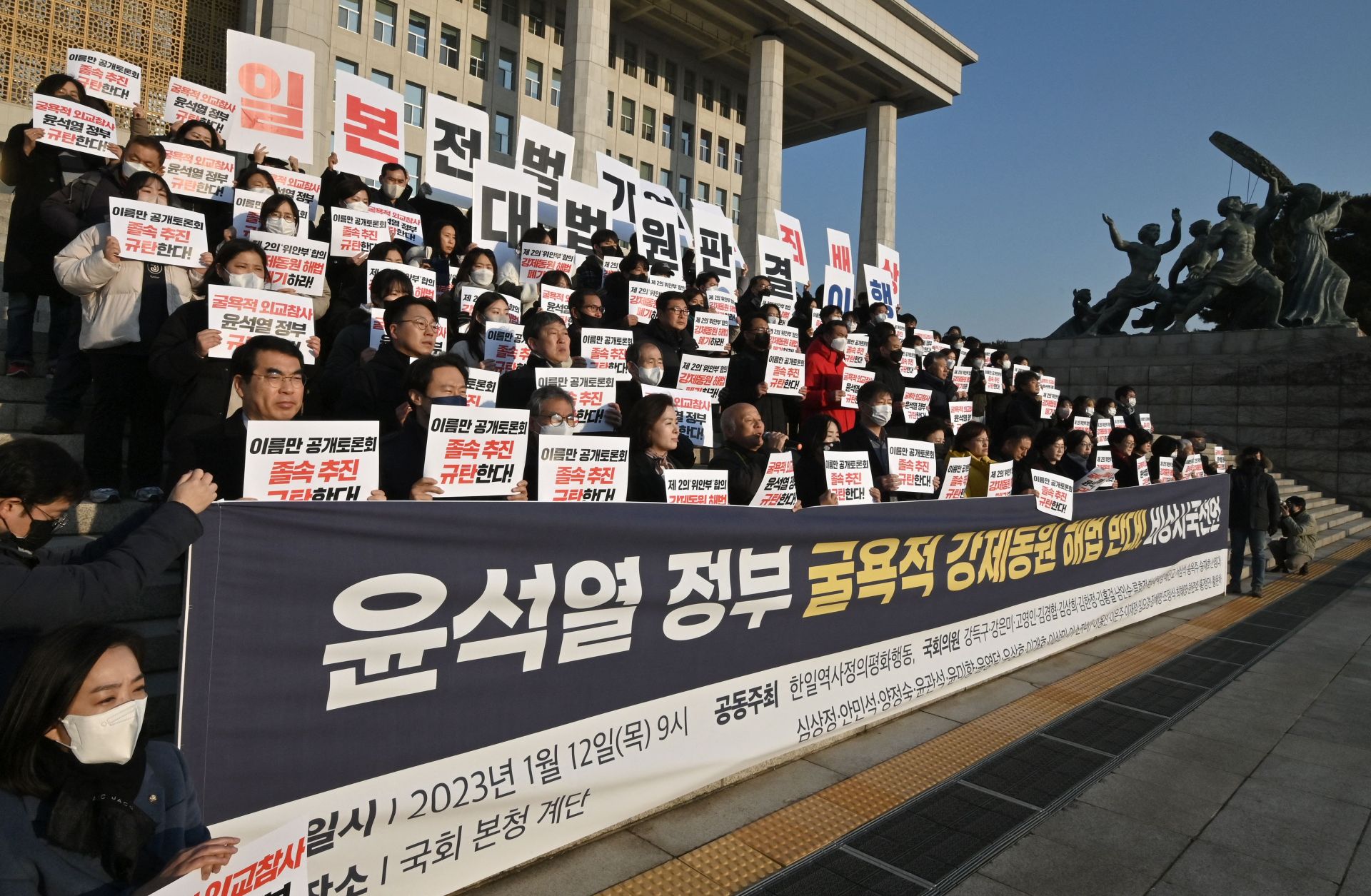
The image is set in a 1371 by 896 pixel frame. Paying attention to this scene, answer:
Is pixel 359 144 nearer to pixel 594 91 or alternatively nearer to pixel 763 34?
pixel 594 91

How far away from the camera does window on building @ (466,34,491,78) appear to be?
3684 centimetres

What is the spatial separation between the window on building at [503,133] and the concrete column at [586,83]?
11.1 meters

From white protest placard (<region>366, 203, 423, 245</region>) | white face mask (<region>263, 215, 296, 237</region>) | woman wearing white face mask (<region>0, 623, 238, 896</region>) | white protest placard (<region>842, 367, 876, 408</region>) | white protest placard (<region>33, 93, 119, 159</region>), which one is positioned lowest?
woman wearing white face mask (<region>0, 623, 238, 896</region>)

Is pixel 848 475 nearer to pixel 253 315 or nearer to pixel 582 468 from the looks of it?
pixel 582 468

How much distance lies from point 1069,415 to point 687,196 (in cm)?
3817

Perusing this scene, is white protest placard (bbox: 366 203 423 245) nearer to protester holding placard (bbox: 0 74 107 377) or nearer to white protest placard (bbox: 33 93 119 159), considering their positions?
white protest placard (bbox: 33 93 119 159)

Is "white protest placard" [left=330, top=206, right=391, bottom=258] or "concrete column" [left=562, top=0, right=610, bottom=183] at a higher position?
"concrete column" [left=562, top=0, right=610, bottom=183]

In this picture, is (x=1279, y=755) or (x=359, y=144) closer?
(x=1279, y=755)

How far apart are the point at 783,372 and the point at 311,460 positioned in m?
4.73

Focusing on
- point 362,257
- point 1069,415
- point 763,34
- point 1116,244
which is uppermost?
point 763,34

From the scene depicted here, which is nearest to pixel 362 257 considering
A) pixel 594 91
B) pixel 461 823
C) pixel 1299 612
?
pixel 461 823

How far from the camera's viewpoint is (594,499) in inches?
148

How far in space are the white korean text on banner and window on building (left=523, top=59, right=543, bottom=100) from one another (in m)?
38.6

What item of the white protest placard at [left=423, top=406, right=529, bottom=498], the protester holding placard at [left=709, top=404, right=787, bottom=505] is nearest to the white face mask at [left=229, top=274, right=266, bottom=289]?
the white protest placard at [left=423, top=406, right=529, bottom=498]
